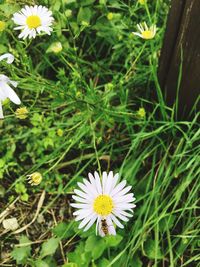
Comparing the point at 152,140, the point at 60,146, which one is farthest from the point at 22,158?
the point at 152,140

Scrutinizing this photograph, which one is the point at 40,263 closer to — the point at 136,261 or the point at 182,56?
the point at 136,261

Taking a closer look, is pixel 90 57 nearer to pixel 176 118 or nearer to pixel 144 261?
pixel 176 118

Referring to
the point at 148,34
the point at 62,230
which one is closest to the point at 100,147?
the point at 62,230

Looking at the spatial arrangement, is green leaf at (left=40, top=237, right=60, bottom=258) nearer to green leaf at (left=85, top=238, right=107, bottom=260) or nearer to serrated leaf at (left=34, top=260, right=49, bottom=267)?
serrated leaf at (left=34, top=260, right=49, bottom=267)

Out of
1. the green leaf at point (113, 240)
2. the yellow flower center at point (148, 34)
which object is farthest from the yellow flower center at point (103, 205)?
the yellow flower center at point (148, 34)

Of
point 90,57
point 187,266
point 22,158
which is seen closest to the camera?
point 187,266

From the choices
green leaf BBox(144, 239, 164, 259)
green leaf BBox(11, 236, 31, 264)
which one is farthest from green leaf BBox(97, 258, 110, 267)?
green leaf BBox(11, 236, 31, 264)

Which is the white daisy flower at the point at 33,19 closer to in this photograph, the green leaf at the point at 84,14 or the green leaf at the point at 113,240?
the green leaf at the point at 84,14
